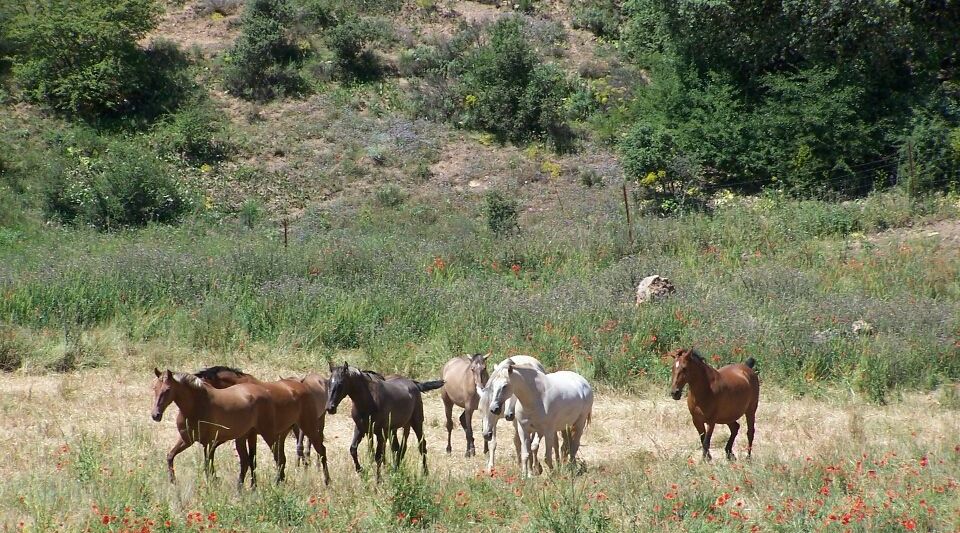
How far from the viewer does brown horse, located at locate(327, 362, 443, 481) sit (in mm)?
8578

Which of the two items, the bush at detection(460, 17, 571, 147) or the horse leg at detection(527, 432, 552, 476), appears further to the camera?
the bush at detection(460, 17, 571, 147)

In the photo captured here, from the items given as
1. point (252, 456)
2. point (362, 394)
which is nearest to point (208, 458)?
point (252, 456)

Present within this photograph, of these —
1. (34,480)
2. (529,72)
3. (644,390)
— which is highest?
(529,72)

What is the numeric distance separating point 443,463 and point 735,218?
12503mm

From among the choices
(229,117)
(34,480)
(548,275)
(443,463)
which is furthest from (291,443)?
(229,117)

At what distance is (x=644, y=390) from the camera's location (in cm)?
1347

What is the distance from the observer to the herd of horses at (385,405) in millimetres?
8016

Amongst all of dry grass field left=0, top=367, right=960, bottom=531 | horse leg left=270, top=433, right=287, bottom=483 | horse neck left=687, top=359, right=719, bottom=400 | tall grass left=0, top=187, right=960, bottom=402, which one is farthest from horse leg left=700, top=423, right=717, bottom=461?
horse leg left=270, top=433, right=287, bottom=483

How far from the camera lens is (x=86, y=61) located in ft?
97.0

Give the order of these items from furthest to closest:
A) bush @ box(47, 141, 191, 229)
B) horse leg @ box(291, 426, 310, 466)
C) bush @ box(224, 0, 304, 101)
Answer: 1. bush @ box(224, 0, 304, 101)
2. bush @ box(47, 141, 191, 229)
3. horse leg @ box(291, 426, 310, 466)

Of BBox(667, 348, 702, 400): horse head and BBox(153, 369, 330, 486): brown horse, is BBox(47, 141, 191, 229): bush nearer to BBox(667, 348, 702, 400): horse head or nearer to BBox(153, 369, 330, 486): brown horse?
BBox(153, 369, 330, 486): brown horse

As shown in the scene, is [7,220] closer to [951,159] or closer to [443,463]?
[443,463]

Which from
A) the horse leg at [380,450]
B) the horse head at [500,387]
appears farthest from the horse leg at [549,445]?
the horse leg at [380,450]

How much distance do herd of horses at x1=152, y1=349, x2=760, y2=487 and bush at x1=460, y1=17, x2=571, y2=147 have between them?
64.3 feet
